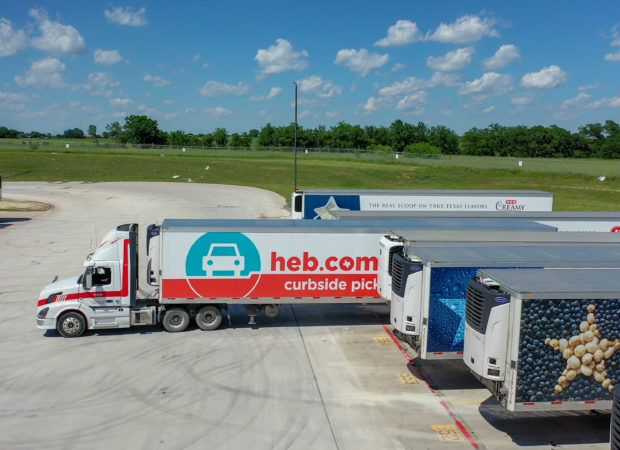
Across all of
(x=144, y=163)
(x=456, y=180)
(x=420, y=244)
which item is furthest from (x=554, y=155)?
(x=420, y=244)

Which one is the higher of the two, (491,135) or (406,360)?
(491,135)

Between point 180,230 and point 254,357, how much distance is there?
14.7 ft

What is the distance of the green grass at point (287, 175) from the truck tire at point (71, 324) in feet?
143

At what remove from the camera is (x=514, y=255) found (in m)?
15.0

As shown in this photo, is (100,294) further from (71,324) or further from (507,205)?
(507,205)

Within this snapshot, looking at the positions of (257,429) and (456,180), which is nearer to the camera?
(257,429)

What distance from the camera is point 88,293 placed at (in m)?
17.6

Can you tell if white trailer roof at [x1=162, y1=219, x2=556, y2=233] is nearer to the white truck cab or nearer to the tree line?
the white truck cab

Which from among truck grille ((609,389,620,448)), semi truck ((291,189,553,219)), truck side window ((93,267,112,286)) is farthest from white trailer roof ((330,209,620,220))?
truck grille ((609,389,620,448))

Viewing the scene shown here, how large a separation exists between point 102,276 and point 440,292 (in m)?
10.1

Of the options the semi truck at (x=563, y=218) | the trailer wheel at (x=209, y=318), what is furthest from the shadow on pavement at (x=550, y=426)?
the semi truck at (x=563, y=218)

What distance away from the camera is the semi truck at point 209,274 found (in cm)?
1759

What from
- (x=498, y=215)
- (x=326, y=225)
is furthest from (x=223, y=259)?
(x=498, y=215)

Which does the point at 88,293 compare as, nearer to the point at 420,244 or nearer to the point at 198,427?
the point at 198,427
